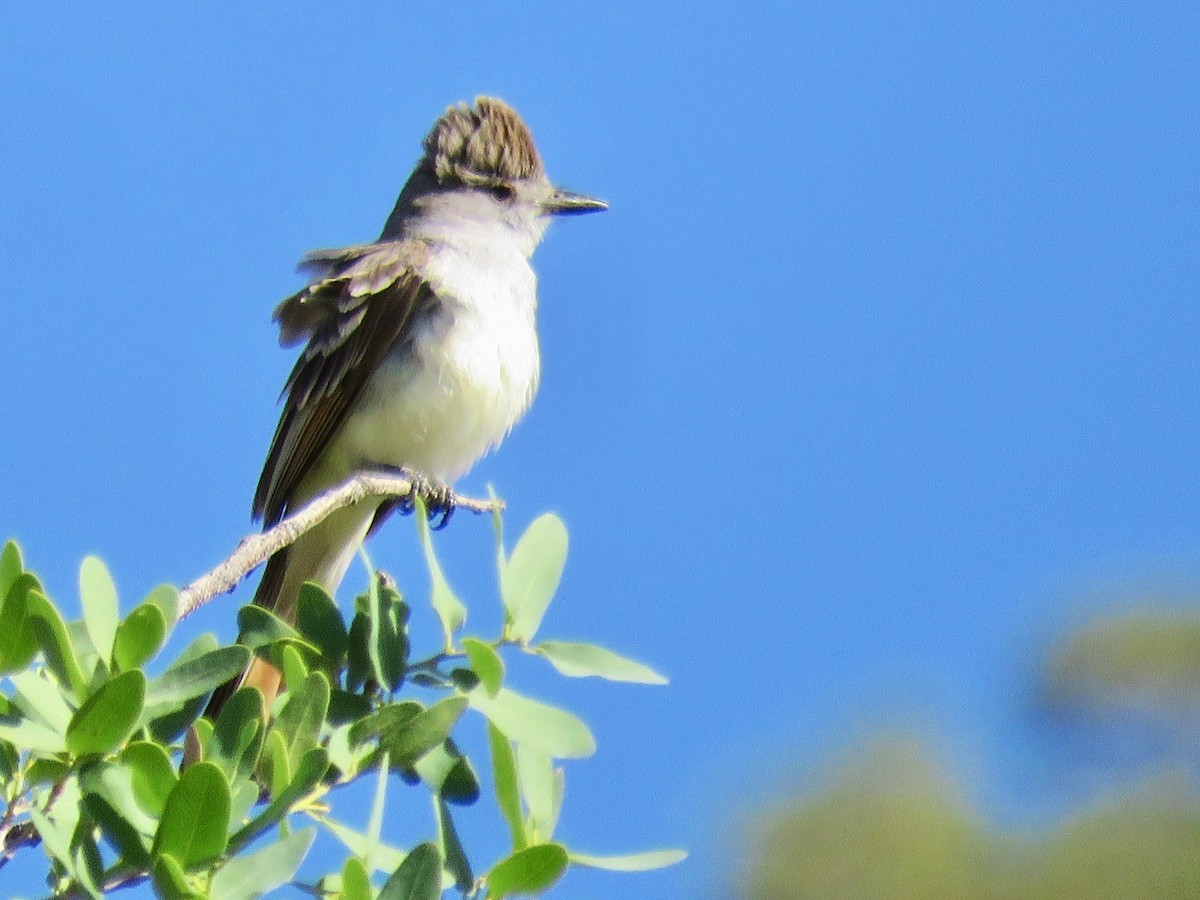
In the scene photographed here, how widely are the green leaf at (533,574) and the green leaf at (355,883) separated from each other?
1.55 feet

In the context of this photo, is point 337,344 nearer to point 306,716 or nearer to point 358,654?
point 358,654

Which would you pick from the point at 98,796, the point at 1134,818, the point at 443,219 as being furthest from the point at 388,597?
the point at 1134,818

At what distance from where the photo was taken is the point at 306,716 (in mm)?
1623

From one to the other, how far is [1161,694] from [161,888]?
11.9 metres

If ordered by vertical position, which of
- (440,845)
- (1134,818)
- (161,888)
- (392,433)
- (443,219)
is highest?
(1134,818)

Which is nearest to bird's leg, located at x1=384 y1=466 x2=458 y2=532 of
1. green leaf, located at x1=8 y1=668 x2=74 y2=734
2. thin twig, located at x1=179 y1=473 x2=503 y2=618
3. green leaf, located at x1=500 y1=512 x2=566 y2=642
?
thin twig, located at x1=179 y1=473 x2=503 y2=618

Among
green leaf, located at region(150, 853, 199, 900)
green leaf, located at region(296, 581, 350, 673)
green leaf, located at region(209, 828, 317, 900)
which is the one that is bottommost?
green leaf, located at region(150, 853, 199, 900)

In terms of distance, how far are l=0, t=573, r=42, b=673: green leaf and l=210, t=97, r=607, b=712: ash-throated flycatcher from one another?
2.47 meters

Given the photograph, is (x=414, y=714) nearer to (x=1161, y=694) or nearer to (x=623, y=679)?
(x=623, y=679)

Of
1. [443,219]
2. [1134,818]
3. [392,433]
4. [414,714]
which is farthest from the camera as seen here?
[1134,818]

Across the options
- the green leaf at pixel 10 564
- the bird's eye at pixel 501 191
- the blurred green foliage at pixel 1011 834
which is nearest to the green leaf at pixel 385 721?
the green leaf at pixel 10 564

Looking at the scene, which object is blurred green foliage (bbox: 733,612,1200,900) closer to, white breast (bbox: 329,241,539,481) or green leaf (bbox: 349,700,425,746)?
white breast (bbox: 329,241,539,481)

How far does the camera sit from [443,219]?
4.79m

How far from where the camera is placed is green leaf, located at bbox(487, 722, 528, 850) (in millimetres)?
1654
